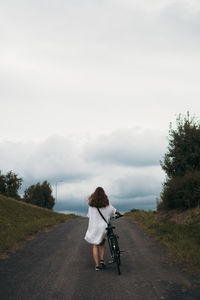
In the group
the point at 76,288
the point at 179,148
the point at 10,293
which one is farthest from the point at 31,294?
the point at 179,148

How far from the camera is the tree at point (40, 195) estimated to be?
99.8 metres

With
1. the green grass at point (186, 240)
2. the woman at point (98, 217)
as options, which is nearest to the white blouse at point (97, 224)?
the woman at point (98, 217)

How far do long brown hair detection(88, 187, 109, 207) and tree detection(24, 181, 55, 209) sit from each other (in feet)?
306

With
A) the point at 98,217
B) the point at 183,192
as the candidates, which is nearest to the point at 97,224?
the point at 98,217

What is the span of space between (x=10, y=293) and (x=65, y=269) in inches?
91.9

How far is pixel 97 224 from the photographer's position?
8742mm

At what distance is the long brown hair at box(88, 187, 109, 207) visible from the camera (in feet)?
28.6

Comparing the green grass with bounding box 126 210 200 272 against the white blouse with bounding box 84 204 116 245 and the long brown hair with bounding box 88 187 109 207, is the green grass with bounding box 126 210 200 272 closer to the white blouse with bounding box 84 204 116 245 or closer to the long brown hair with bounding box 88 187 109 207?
the white blouse with bounding box 84 204 116 245

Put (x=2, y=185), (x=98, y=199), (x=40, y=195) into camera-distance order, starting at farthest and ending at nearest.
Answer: (x=40, y=195), (x=2, y=185), (x=98, y=199)

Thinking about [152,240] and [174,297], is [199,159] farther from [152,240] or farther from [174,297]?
[174,297]

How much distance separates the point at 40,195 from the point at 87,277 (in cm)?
9535

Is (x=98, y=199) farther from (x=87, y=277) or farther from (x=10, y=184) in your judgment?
(x=10, y=184)

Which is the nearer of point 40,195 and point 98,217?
point 98,217

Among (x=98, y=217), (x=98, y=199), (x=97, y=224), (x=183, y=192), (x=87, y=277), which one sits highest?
(x=183, y=192)
